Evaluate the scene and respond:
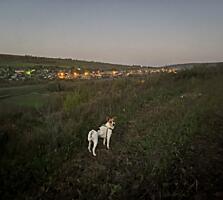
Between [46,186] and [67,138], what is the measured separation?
2.80 m

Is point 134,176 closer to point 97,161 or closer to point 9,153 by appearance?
point 97,161

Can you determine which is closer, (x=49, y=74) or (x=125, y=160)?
(x=125, y=160)

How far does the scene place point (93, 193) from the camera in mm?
6203

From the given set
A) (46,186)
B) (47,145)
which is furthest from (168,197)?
(47,145)

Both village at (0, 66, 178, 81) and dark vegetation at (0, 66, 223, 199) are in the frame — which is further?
village at (0, 66, 178, 81)

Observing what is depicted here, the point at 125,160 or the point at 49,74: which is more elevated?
the point at 125,160

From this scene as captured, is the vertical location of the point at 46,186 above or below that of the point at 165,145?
below

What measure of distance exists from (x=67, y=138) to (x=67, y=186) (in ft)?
9.53

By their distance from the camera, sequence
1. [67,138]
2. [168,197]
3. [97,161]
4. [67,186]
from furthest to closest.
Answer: [67,138], [97,161], [67,186], [168,197]

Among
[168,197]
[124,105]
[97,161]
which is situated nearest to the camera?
[168,197]

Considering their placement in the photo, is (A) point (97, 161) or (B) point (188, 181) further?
(A) point (97, 161)

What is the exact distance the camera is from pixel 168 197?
571cm

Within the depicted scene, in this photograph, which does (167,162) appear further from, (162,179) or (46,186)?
(46,186)

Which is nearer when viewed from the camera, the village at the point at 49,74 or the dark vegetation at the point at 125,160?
the dark vegetation at the point at 125,160
